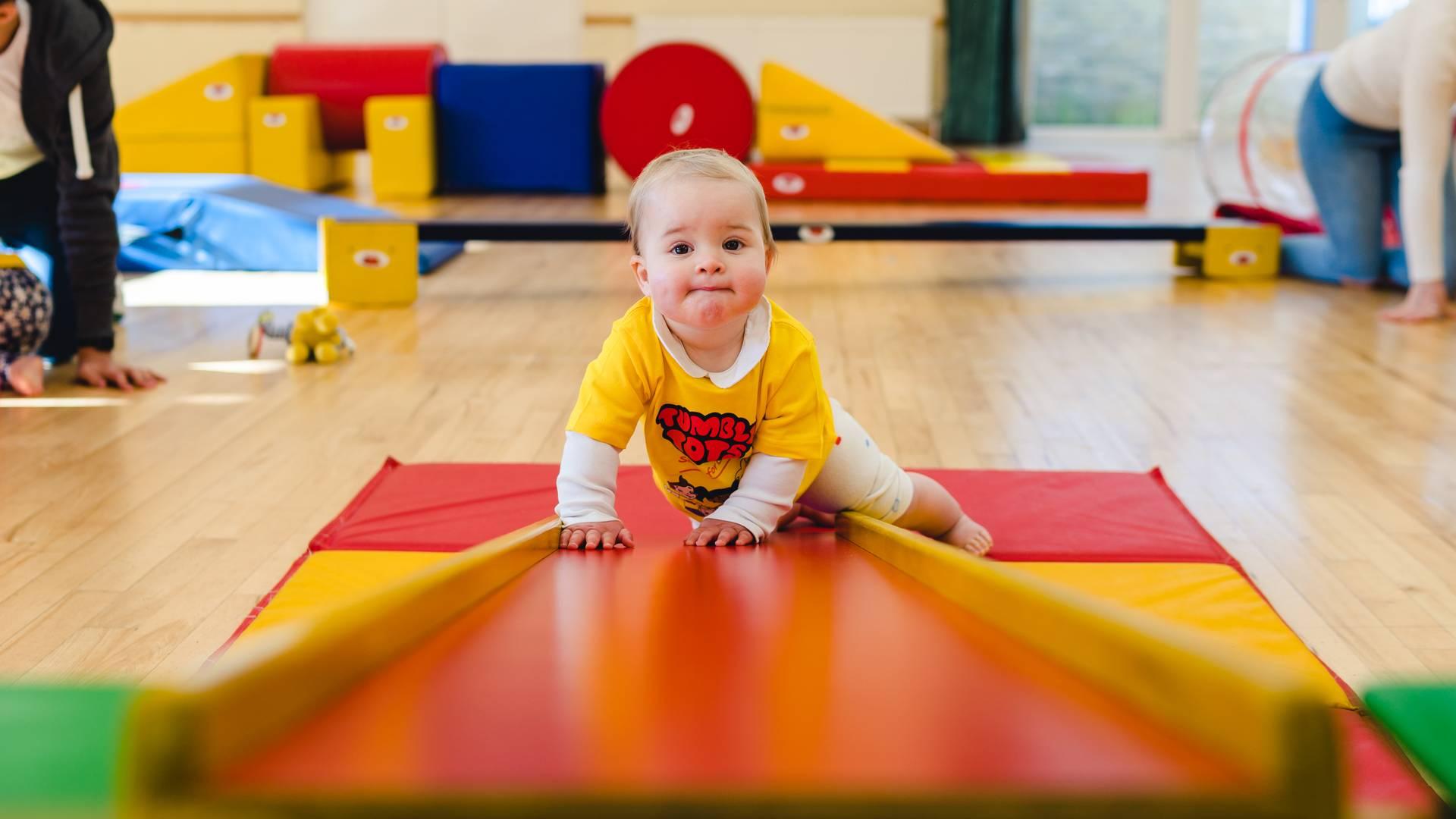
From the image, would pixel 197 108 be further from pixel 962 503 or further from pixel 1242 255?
pixel 962 503

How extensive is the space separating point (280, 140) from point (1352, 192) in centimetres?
433

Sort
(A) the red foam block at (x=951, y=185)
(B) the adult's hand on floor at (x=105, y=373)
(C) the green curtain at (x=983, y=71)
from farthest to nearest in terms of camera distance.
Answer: (C) the green curtain at (x=983, y=71) → (A) the red foam block at (x=951, y=185) → (B) the adult's hand on floor at (x=105, y=373)

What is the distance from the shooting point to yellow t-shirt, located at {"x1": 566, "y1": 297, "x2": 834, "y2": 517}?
60.7 inches

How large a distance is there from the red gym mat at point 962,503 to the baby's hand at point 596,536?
0.19 meters

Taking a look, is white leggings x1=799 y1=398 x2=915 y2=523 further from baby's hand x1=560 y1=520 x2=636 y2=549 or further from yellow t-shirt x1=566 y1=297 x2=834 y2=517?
baby's hand x1=560 y1=520 x2=636 y2=549

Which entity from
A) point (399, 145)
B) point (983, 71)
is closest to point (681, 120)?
point (399, 145)

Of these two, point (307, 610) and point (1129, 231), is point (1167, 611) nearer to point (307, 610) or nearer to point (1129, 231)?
point (307, 610)

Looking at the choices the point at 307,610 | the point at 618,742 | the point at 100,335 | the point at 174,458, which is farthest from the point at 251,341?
the point at 618,742

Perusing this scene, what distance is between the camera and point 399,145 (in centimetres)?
608

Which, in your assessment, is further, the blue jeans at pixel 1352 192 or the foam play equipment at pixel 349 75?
the foam play equipment at pixel 349 75

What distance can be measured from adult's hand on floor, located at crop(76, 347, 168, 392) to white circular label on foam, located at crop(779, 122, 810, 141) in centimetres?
336

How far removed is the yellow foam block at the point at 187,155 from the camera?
619 centimetres

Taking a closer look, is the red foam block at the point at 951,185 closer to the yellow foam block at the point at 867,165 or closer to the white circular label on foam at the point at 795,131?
the yellow foam block at the point at 867,165

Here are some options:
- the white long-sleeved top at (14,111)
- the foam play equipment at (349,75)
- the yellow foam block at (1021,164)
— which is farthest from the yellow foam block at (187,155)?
the white long-sleeved top at (14,111)
